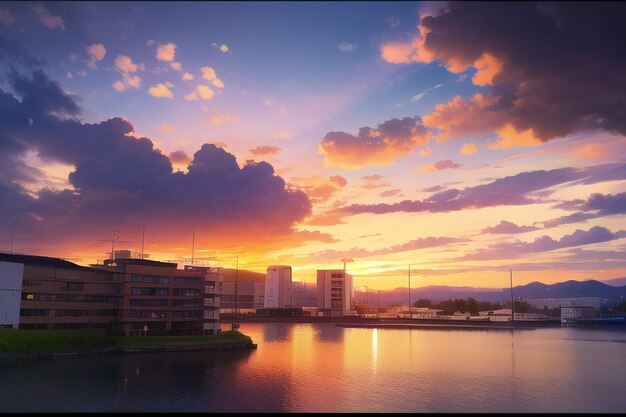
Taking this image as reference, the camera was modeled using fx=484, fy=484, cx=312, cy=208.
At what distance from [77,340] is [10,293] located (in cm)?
1435

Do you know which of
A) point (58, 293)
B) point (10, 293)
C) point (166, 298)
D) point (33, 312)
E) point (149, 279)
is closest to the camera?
point (10, 293)

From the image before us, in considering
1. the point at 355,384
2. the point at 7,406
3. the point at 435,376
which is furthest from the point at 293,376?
the point at 7,406

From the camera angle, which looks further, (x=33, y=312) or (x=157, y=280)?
(x=157, y=280)

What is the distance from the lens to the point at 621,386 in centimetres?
6806

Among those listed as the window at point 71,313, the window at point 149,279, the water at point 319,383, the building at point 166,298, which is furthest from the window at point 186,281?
the water at point 319,383

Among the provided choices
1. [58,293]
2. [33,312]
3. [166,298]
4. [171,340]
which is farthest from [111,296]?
[171,340]

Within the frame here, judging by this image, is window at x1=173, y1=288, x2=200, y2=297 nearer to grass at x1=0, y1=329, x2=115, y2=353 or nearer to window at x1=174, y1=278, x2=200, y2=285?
window at x1=174, y1=278, x2=200, y2=285

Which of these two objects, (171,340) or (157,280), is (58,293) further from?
(171,340)

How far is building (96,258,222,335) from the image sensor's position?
342 feet

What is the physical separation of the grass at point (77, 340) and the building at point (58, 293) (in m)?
3.40

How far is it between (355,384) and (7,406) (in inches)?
1636

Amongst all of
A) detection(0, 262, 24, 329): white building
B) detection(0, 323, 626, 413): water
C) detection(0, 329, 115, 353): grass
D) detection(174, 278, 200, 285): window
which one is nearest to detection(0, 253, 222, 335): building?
detection(0, 262, 24, 329): white building

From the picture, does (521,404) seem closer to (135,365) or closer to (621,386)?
(621,386)

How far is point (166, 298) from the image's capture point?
10862 cm
